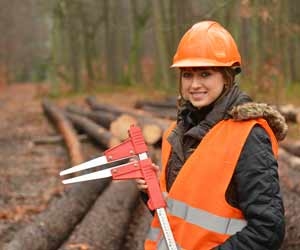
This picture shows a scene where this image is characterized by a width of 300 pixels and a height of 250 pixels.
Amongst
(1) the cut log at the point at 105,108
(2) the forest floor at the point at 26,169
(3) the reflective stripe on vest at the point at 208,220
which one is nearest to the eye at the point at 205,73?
(3) the reflective stripe on vest at the point at 208,220

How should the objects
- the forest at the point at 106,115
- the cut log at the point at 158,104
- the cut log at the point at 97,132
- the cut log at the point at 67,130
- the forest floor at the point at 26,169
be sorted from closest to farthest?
the forest at the point at 106,115 → the forest floor at the point at 26,169 → the cut log at the point at 67,130 → the cut log at the point at 97,132 → the cut log at the point at 158,104

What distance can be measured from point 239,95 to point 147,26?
29.7 meters

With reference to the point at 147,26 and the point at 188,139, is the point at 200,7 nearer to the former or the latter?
the point at 147,26

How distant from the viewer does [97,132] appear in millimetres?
13641

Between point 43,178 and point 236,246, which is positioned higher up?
point 236,246

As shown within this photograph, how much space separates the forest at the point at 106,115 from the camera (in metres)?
6.91

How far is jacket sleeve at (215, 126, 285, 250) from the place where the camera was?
274 centimetres

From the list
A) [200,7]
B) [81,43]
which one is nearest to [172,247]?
[200,7]

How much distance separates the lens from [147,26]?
32344mm

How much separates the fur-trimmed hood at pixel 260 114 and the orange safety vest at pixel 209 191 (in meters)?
0.03

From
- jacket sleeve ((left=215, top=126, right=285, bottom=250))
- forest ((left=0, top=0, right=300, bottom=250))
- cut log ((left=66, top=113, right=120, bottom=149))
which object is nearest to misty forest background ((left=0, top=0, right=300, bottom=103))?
forest ((left=0, top=0, right=300, bottom=250))

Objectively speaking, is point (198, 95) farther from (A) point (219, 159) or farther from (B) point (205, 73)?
(A) point (219, 159)

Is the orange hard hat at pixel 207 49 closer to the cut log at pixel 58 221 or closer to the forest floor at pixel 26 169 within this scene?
the cut log at pixel 58 221

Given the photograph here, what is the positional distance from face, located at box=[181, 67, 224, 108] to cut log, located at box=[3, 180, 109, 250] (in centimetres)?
323
